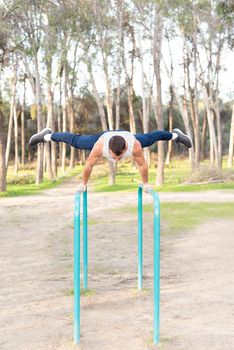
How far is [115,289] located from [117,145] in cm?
224

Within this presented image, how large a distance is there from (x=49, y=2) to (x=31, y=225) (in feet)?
34.8

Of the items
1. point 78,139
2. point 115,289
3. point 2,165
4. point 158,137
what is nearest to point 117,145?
point 78,139

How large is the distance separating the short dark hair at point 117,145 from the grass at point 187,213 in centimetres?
587

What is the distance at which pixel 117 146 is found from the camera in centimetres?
469

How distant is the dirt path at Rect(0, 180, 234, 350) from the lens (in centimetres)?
459

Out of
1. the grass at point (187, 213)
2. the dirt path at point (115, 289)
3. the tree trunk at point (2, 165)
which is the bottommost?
the dirt path at point (115, 289)

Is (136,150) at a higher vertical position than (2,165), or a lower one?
higher

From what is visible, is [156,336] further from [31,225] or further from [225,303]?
[31,225]

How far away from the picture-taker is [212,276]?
6754mm

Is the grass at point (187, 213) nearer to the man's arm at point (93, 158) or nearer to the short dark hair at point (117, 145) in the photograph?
the man's arm at point (93, 158)

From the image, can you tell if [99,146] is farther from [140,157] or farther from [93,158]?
[140,157]

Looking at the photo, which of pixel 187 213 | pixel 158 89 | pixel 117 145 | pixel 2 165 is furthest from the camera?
pixel 158 89

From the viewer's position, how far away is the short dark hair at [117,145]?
15.4 ft

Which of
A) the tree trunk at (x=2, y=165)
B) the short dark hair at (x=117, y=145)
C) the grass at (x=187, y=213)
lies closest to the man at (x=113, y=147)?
the short dark hair at (x=117, y=145)
